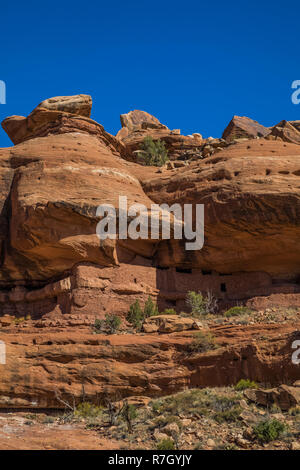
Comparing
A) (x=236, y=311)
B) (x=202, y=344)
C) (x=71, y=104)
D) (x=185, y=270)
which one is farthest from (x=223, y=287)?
(x=71, y=104)

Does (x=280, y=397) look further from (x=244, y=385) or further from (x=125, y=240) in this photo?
(x=125, y=240)

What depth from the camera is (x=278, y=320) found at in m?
21.9

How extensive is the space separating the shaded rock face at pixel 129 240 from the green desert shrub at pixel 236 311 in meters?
2.27

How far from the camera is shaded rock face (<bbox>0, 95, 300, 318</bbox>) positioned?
1062 inches

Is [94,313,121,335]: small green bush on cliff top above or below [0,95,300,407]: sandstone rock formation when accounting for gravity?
below

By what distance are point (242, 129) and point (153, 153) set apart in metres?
14.0

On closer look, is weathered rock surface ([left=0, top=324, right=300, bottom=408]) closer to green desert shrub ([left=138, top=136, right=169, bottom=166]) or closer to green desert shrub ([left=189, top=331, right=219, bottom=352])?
green desert shrub ([left=189, top=331, right=219, bottom=352])

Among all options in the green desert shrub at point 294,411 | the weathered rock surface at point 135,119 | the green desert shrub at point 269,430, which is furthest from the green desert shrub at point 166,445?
the weathered rock surface at point 135,119

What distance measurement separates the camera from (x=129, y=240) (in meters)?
28.4

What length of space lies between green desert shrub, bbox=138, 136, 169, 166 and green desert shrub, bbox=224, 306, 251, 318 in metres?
16.4

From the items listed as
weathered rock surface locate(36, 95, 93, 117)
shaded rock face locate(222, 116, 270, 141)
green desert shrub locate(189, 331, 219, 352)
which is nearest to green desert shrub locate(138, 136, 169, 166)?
weathered rock surface locate(36, 95, 93, 117)

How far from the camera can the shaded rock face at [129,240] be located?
88.5 ft

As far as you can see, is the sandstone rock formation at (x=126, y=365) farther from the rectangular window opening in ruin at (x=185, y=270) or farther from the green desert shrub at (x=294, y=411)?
the rectangular window opening in ruin at (x=185, y=270)
